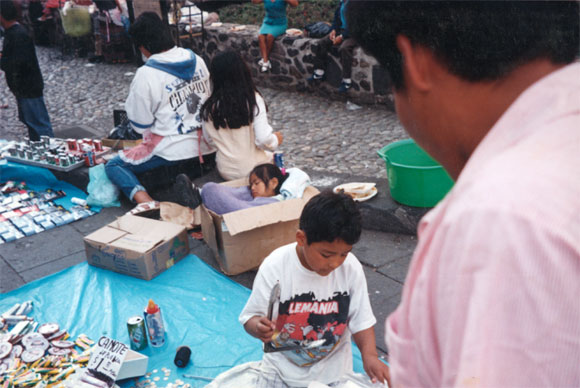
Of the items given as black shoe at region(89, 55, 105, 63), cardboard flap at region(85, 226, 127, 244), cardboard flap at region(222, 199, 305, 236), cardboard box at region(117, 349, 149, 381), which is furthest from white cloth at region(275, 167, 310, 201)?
black shoe at region(89, 55, 105, 63)

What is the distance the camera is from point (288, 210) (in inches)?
149

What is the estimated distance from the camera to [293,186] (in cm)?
413

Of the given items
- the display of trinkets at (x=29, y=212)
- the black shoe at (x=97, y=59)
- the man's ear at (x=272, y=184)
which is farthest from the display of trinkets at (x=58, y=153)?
the black shoe at (x=97, y=59)

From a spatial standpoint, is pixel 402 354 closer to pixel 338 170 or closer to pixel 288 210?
pixel 288 210

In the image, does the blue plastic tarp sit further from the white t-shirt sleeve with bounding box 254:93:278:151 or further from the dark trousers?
the dark trousers

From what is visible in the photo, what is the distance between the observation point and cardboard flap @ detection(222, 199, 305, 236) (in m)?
3.66

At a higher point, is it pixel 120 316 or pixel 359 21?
pixel 359 21

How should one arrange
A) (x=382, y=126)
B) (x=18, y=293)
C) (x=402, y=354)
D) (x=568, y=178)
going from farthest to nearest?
(x=382, y=126), (x=18, y=293), (x=402, y=354), (x=568, y=178)

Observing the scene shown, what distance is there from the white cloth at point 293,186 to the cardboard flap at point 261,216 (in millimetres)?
272

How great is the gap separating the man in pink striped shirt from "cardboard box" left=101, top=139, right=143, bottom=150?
16.7ft

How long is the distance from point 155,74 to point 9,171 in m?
2.10

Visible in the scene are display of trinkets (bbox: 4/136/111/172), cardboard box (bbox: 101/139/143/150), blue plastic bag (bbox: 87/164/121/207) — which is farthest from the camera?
cardboard box (bbox: 101/139/143/150)

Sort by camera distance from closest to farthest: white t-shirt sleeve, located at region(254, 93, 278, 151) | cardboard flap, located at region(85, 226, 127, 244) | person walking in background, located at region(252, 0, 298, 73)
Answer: cardboard flap, located at region(85, 226, 127, 244)
white t-shirt sleeve, located at region(254, 93, 278, 151)
person walking in background, located at region(252, 0, 298, 73)

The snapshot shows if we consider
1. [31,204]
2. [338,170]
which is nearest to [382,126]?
[338,170]
